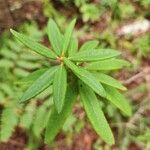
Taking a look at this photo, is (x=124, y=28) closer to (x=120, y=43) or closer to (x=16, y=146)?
(x=120, y=43)

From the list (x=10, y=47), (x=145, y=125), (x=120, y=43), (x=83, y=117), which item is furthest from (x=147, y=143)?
(x=10, y=47)

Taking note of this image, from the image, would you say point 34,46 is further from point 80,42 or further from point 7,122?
point 80,42

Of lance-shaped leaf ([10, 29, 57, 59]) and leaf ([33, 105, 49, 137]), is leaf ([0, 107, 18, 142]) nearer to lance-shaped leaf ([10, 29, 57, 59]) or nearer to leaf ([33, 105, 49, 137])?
leaf ([33, 105, 49, 137])

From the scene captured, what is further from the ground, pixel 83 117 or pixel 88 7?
pixel 88 7

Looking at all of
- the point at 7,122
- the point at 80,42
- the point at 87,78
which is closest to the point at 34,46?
the point at 87,78

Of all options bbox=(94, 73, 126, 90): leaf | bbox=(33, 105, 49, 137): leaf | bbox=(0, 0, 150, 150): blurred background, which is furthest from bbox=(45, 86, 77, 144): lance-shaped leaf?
bbox=(33, 105, 49, 137): leaf

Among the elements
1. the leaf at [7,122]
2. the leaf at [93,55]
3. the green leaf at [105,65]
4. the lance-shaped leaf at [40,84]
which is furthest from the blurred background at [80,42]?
the lance-shaped leaf at [40,84]
